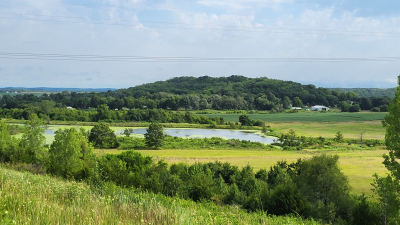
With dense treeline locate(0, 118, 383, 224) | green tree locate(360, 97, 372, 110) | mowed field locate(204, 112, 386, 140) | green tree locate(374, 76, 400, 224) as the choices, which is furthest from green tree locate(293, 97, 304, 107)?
green tree locate(374, 76, 400, 224)

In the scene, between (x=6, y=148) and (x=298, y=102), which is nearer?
(x=6, y=148)

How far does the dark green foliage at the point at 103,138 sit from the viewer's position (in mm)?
53688

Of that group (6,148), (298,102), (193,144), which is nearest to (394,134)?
(6,148)

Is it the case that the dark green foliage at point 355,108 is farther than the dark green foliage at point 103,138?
Yes

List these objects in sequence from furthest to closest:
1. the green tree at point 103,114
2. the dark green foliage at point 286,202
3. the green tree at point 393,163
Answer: the green tree at point 103,114
the dark green foliage at point 286,202
the green tree at point 393,163

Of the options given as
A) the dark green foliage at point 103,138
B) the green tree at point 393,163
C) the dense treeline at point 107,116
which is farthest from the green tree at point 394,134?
the dense treeline at point 107,116

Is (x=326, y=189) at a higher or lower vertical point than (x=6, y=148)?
lower

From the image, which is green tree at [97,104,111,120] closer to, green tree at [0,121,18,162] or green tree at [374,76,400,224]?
green tree at [0,121,18,162]

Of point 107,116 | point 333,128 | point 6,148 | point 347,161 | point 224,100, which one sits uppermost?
point 224,100

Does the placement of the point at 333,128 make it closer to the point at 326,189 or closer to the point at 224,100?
the point at 224,100

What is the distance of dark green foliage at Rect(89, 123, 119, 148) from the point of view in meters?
53.7

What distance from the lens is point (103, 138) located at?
177ft

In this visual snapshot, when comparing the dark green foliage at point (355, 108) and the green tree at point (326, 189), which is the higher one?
the dark green foliage at point (355, 108)

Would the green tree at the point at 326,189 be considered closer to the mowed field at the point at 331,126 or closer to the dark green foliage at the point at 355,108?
the mowed field at the point at 331,126
